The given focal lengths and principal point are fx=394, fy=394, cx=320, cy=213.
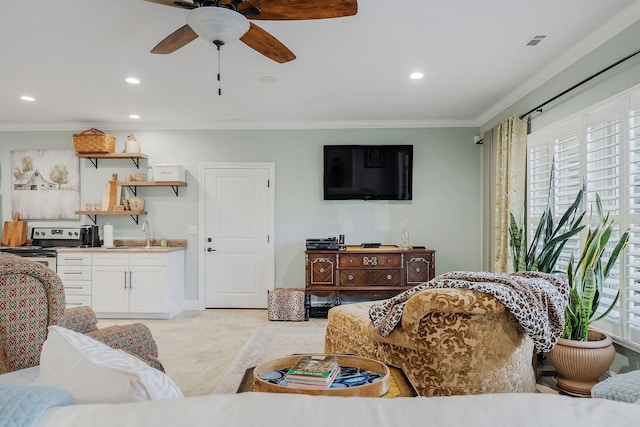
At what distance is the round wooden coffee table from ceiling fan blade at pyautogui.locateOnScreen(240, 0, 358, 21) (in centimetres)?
168

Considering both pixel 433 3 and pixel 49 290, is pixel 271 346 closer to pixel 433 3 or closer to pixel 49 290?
pixel 49 290

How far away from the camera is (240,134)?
530 cm

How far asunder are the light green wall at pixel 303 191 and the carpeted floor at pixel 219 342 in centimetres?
67

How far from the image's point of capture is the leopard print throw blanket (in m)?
1.91

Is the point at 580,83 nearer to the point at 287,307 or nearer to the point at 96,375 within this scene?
the point at 96,375

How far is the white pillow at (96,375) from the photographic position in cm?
75

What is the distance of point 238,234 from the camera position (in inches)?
207

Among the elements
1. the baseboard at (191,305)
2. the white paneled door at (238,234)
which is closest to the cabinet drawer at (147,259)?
the white paneled door at (238,234)

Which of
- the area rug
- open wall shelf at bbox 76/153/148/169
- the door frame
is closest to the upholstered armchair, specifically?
the area rug

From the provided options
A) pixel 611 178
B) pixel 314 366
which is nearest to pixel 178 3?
pixel 314 366

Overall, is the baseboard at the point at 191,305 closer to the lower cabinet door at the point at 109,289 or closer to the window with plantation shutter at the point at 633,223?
the lower cabinet door at the point at 109,289

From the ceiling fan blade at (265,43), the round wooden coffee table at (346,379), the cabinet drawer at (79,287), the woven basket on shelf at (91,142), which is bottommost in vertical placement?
the cabinet drawer at (79,287)

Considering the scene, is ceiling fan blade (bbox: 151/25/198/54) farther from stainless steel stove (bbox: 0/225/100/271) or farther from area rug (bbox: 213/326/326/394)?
stainless steel stove (bbox: 0/225/100/271)

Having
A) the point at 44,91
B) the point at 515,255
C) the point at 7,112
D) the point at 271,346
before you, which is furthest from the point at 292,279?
the point at 7,112
